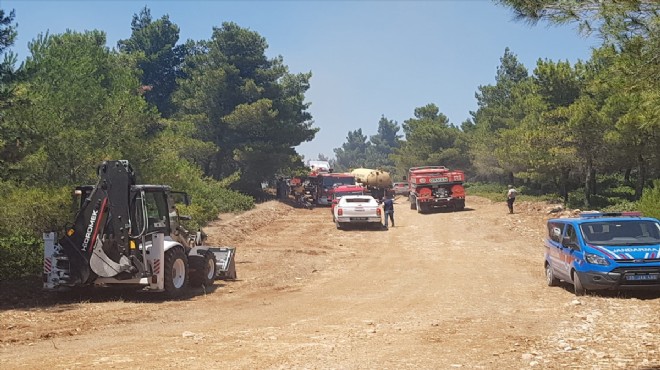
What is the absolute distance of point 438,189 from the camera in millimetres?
39000

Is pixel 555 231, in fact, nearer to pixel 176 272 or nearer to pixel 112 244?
pixel 176 272

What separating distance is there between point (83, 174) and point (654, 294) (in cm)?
1607

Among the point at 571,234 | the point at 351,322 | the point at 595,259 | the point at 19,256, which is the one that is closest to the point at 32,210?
the point at 19,256

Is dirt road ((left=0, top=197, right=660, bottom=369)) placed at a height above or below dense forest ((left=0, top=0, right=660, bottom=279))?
below

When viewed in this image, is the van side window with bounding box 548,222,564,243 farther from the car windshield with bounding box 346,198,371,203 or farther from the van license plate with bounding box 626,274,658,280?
the car windshield with bounding box 346,198,371,203

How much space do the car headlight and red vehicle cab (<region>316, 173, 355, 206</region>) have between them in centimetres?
3362

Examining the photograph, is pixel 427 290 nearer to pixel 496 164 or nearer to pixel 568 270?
pixel 568 270

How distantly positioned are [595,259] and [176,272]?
8777 millimetres

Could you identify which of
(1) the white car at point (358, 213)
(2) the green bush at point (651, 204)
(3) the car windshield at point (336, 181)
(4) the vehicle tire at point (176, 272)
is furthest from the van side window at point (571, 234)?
(3) the car windshield at point (336, 181)

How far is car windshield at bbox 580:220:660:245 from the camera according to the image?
552 inches

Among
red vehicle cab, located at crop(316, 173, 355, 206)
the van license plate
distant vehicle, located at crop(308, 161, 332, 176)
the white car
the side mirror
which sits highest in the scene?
distant vehicle, located at crop(308, 161, 332, 176)

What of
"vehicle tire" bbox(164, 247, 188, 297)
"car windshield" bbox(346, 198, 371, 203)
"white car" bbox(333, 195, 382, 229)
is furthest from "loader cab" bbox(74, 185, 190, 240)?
"car windshield" bbox(346, 198, 371, 203)

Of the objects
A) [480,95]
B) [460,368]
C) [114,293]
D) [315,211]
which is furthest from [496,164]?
[460,368]

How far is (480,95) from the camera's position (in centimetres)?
9812
